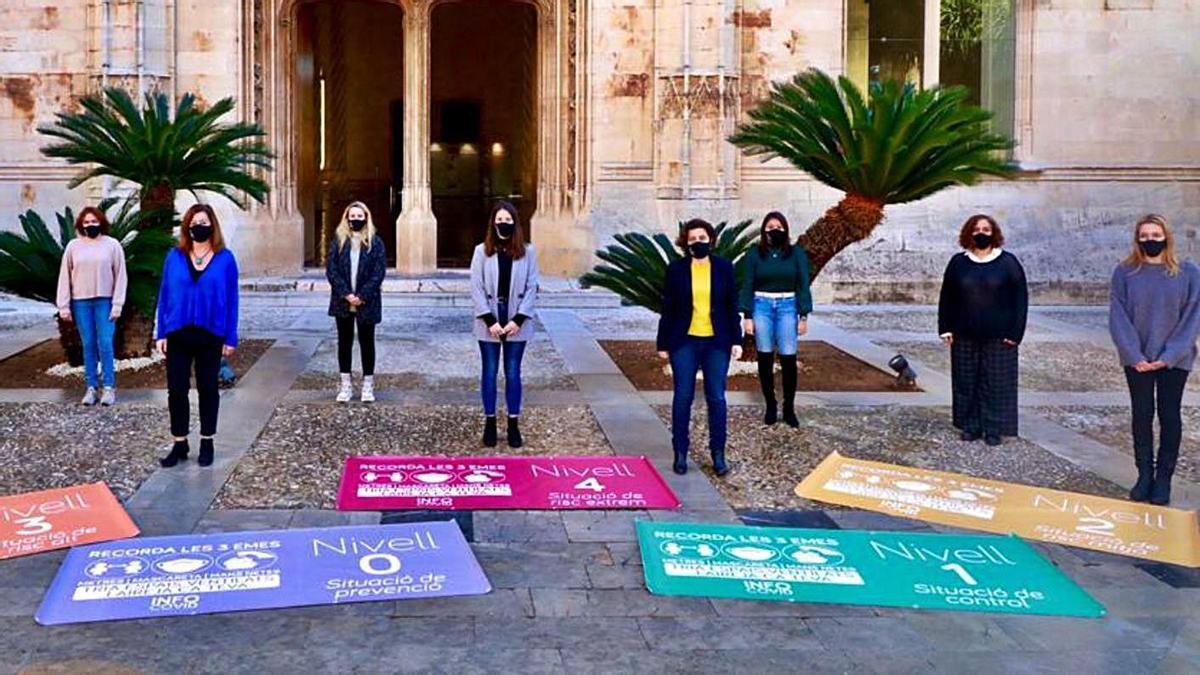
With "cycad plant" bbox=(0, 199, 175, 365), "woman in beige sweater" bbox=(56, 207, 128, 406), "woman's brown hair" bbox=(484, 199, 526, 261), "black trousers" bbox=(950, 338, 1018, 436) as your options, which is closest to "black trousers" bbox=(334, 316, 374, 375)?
"woman in beige sweater" bbox=(56, 207, 128, 406)

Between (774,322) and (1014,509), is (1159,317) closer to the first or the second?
(1014,509)

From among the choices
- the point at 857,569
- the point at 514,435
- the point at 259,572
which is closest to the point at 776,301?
the point at 514,435

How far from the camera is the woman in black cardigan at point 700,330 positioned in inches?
316

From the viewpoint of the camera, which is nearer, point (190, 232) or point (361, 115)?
point (190, 232)

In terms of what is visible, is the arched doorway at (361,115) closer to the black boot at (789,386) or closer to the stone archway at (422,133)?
the stone archway at (422,133)

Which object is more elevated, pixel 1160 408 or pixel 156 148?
pixel 156 148

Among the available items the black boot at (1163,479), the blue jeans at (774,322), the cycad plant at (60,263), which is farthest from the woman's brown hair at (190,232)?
the black boot at (1163,479)

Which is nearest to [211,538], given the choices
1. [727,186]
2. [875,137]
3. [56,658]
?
[56,658]

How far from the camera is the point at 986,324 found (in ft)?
30.3

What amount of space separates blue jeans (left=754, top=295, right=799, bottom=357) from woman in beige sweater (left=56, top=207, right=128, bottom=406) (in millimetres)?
5209

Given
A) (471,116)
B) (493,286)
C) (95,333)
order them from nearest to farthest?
A: (493,286) → (95,333) → (471,116)

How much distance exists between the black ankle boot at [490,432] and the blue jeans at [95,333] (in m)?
3.48

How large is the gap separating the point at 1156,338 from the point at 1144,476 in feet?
2.77

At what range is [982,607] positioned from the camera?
17.7 feet
